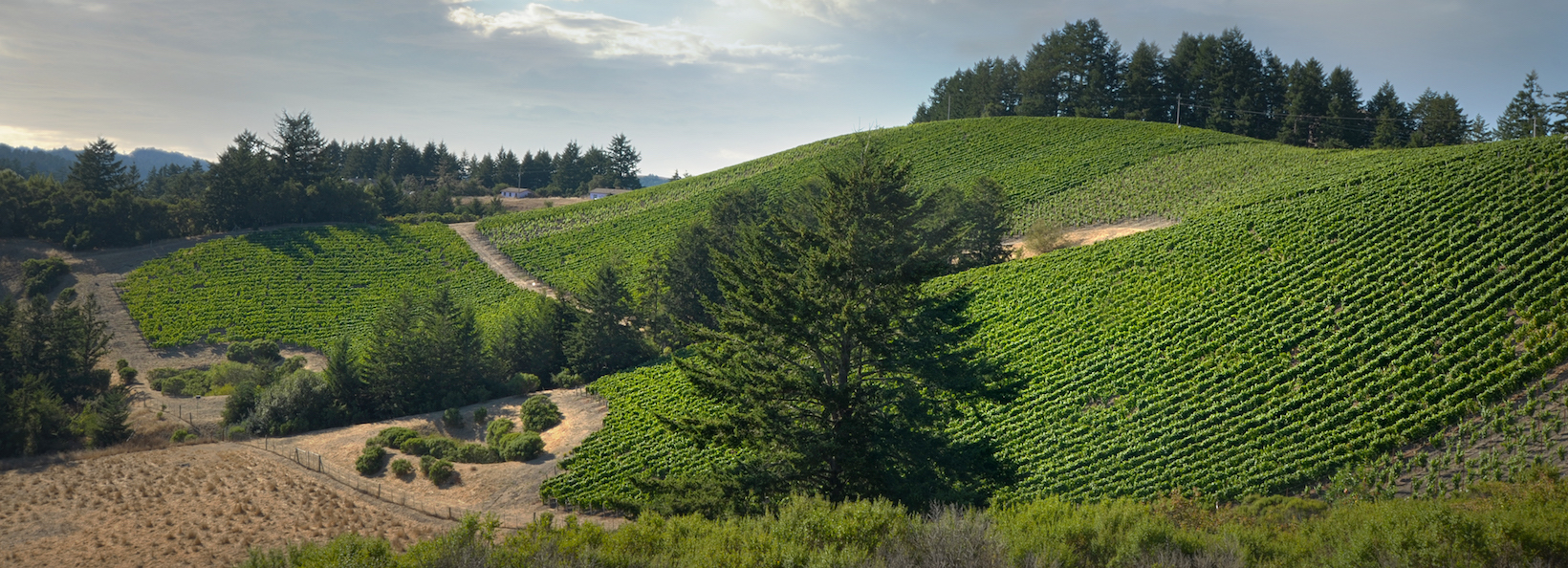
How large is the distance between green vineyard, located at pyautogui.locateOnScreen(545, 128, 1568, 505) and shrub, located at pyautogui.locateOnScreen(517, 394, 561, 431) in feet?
10.8

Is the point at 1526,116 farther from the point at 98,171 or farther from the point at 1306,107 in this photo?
the point at 98,171

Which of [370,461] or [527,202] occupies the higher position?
[527,202]

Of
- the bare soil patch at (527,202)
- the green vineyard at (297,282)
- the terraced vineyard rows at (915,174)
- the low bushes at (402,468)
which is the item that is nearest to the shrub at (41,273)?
the green vineyard at (297,282)

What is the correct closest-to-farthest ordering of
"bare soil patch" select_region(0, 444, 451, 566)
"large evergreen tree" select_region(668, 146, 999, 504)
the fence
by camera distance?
"large evergreen tree" select_region(668, 146, 999, 504) → "bare soil patch" select_region(0, 444, 451, 566) → the fence

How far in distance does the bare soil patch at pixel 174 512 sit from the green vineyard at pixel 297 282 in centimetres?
2677

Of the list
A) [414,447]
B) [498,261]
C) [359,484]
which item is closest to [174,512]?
[359,484]

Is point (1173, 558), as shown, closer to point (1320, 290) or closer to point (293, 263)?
point (1320, 290)

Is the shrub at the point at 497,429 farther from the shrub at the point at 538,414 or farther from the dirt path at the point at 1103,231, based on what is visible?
the dirt path at the point at 1103,231

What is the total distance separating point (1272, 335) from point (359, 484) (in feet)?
122

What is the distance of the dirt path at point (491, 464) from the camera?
98.5ft

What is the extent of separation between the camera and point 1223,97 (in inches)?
3137

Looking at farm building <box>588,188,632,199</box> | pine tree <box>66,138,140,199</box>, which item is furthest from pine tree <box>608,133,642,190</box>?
pine tree <box>66,138,140,199</box>

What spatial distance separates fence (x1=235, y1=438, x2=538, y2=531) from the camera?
2866cm

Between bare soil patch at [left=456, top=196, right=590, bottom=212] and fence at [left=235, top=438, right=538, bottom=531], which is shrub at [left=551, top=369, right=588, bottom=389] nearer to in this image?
fence at [left=235, top=438, right=538, bottom=531]
